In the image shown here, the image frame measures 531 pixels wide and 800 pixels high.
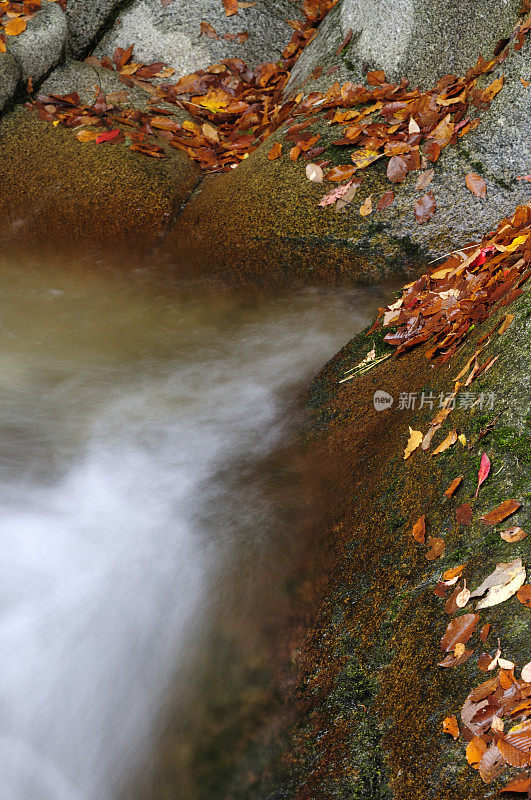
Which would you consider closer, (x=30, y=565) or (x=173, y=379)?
(x=30, y=565)

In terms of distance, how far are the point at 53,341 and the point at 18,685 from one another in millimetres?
2663

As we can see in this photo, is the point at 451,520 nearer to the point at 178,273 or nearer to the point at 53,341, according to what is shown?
the point at 53,341

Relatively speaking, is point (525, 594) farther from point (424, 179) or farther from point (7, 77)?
point (7, 77)

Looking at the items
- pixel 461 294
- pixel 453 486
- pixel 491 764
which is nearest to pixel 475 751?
pixel 491 764

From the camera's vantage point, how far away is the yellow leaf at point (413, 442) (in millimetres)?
2861

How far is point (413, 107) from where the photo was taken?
5.76m

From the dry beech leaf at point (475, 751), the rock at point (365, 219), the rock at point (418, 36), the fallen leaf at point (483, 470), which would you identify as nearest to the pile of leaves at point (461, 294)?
the fallen leaf at point (483, 470)

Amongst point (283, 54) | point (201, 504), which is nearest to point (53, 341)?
point (201, 504)

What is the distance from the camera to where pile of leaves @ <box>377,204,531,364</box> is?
3.05 m

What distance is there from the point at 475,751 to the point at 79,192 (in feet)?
Result: 18.3

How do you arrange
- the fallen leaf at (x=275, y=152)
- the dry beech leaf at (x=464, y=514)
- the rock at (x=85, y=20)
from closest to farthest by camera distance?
1. the dry beech leaf at (x=464, y=514)
2. the fallen leaf at (x=275, y=152)
3. the rock at (x=85, y=20)

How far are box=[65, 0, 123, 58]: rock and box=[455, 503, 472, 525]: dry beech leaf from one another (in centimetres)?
Answer: 704

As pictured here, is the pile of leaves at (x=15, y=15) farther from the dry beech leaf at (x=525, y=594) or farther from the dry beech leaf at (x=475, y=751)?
the dry beech leaf at (x=475, y=751)

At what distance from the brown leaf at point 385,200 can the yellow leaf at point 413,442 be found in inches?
123
